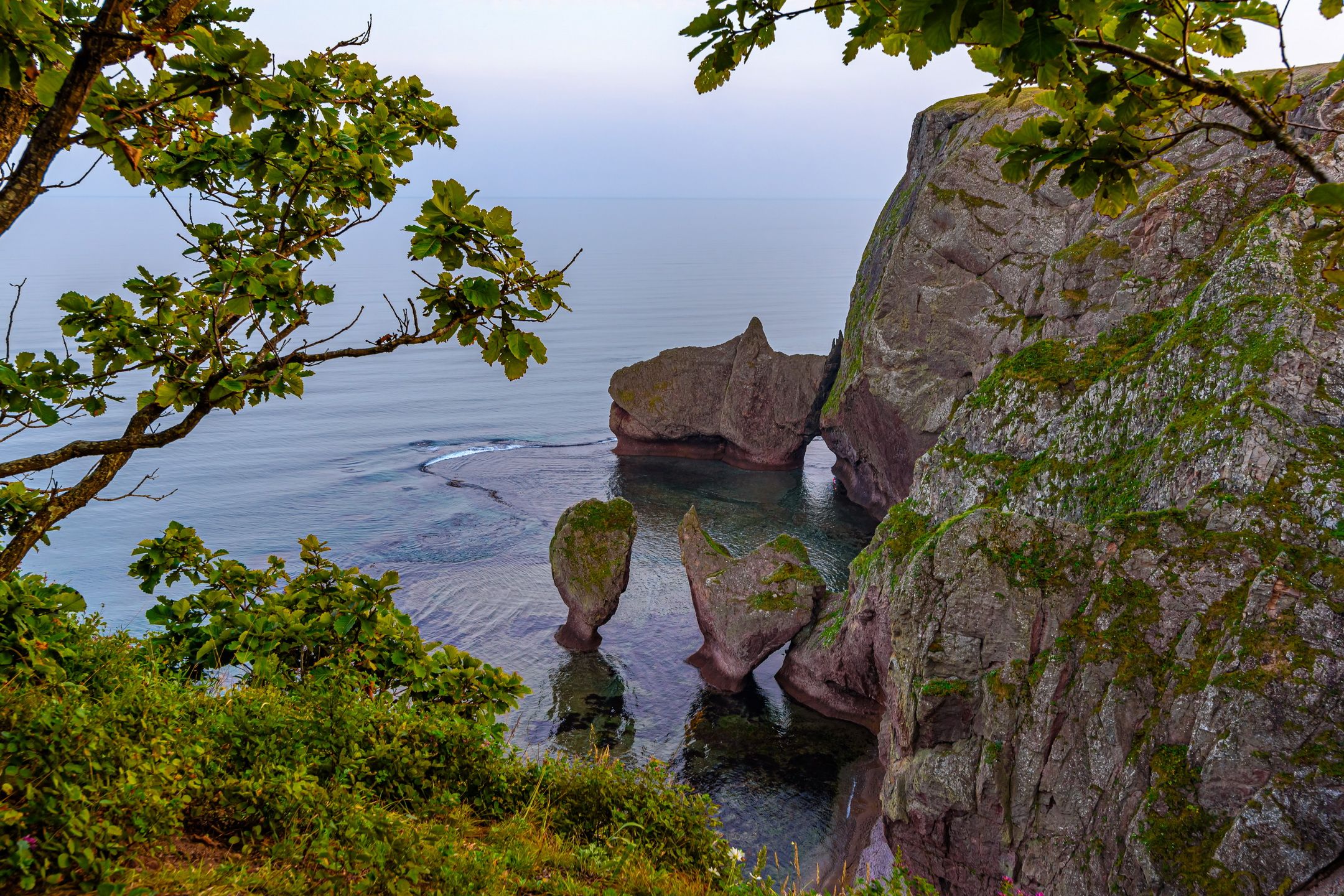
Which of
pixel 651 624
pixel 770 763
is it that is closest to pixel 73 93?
pixel 770 763

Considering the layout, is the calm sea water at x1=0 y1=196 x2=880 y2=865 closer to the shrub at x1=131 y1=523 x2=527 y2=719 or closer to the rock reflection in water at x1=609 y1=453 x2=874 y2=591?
the rock reflection in water at x1=609 y1=453 x2=874 y2=591

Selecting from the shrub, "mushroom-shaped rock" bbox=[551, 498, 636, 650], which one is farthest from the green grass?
"mushroom-shaped rock" bbox=[551, 498, 636, 650]

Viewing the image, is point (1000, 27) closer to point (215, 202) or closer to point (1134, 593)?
point (215, 202)

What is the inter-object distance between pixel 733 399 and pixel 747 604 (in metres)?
34.6

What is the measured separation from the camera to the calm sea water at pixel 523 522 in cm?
2959

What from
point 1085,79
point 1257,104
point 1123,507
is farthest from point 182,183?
point 1123,507

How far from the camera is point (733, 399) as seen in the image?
66438mm

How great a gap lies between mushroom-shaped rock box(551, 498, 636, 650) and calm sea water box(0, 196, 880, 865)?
1.42m

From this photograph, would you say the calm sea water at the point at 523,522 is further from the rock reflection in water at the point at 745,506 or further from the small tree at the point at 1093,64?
the small tree at the point at 1093,64

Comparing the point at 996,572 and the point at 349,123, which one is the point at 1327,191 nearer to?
the point at 349,123

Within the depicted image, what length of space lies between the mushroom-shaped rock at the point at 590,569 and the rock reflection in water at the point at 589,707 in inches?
55.8

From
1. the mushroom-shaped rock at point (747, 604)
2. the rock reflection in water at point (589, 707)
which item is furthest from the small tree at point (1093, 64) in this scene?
the mushroom-shaped rock at point (747, 604)

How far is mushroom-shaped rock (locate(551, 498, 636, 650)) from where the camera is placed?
36.2 m

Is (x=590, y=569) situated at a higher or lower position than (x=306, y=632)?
lower
